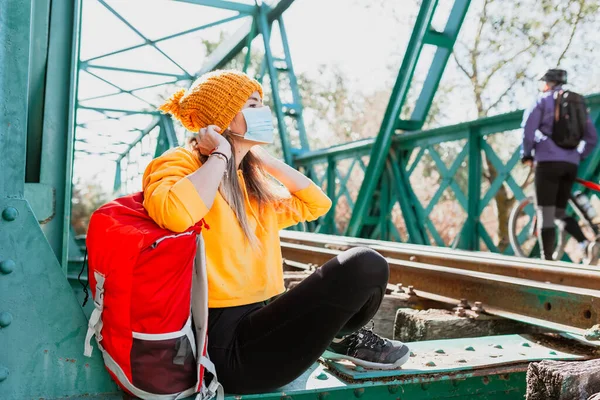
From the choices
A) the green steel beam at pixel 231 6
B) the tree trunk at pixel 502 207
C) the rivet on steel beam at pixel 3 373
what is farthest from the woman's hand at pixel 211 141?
the tree trunk at pixel 502 207

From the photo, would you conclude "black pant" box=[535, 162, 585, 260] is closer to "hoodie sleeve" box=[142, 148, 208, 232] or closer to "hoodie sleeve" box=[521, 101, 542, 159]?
"hoodie sleeve" box=[521, 101, 542, 159]

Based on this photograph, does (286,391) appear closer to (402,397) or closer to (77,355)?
(402,397)

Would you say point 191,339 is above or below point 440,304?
above

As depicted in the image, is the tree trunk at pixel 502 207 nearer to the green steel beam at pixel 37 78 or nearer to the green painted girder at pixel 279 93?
the green painted girder at pixel 279 93

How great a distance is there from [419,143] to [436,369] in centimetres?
541

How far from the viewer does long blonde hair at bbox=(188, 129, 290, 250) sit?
204cm

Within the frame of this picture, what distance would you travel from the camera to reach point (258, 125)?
2146mm

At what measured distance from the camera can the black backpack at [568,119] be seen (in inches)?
210

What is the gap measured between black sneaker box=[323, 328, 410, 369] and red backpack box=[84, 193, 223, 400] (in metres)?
0.56

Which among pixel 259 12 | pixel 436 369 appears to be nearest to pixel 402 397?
pixel 436 369

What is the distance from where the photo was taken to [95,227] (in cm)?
168

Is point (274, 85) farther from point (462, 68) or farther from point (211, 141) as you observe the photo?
point (211, 141)

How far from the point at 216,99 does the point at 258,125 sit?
7.0 inches

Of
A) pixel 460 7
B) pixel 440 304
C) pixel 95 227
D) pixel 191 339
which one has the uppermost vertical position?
pixel 460 7
